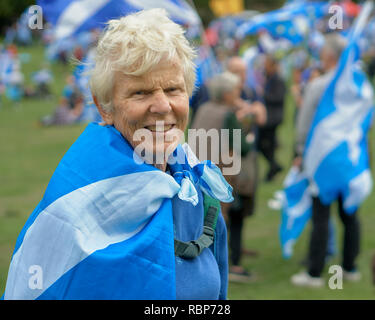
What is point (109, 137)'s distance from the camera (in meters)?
1.90

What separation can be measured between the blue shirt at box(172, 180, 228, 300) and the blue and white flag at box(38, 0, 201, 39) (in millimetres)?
5226

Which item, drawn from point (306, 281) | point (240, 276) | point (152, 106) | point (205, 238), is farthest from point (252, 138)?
point (152, 106)

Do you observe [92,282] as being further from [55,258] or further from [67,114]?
[67,114]

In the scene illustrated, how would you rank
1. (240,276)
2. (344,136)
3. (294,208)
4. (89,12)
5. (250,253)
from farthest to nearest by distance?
(89,12), (250,253), (294,208), (240,276), (344,136)

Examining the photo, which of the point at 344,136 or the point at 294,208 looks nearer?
the point at 344,136

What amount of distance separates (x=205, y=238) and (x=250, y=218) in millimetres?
5097

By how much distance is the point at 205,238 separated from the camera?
203 cm

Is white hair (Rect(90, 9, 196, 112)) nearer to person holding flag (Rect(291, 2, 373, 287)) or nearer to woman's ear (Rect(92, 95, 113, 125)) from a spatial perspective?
A: woman's ear (Rect(92, 95, 113, 125))

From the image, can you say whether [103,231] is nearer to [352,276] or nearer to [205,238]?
[205,238]

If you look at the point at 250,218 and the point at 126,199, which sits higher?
the point at 250,218

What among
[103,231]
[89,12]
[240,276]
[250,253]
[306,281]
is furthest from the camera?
[89,12]

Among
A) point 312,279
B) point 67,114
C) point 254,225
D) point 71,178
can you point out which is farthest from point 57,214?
point 67,114

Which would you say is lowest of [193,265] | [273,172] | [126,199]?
[193,265]
